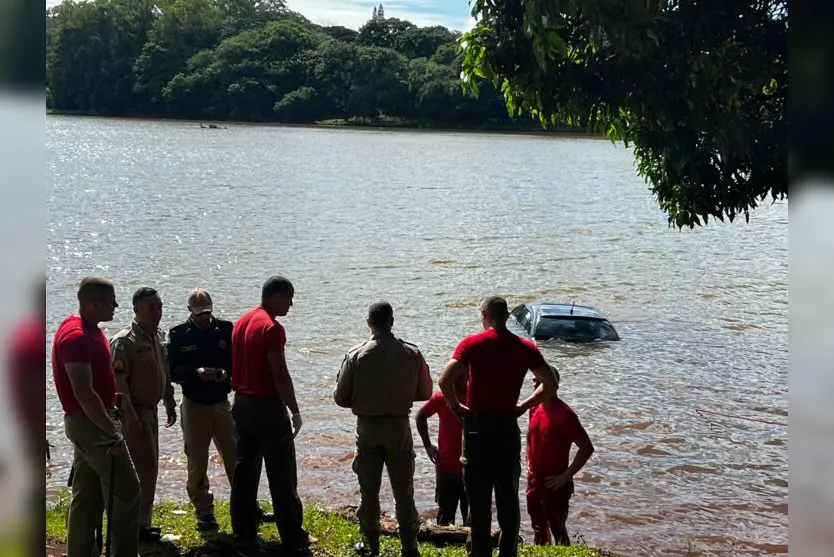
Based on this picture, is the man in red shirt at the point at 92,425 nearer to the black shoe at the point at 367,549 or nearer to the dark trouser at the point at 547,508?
the black shoe at the point at 367,549

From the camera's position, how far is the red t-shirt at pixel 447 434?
873cm

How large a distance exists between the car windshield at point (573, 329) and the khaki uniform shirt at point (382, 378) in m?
16.9

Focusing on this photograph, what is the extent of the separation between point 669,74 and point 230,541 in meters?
4.85

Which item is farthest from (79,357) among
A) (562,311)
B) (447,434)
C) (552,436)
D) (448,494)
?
(562,311)

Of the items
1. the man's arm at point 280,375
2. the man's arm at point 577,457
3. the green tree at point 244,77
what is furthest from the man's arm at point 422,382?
the green tree at point 244,77

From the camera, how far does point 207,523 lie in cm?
834

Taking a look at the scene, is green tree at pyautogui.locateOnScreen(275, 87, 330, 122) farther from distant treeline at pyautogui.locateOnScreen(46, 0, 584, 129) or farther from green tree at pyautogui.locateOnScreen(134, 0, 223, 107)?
green tree at pyautogui.locateOnScreen(134, 0, 223, 107)

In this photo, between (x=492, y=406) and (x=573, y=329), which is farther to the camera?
(x=573, y=329)

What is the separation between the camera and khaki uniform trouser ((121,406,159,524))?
755 cm

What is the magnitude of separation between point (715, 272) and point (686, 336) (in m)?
13.4

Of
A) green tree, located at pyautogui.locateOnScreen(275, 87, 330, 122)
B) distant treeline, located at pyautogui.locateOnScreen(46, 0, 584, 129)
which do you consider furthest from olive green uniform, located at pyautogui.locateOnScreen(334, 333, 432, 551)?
green tree, located at pyautogui.locateOnScreen(275, 87, 330, 122)

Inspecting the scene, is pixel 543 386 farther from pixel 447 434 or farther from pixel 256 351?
pixel 256 351
